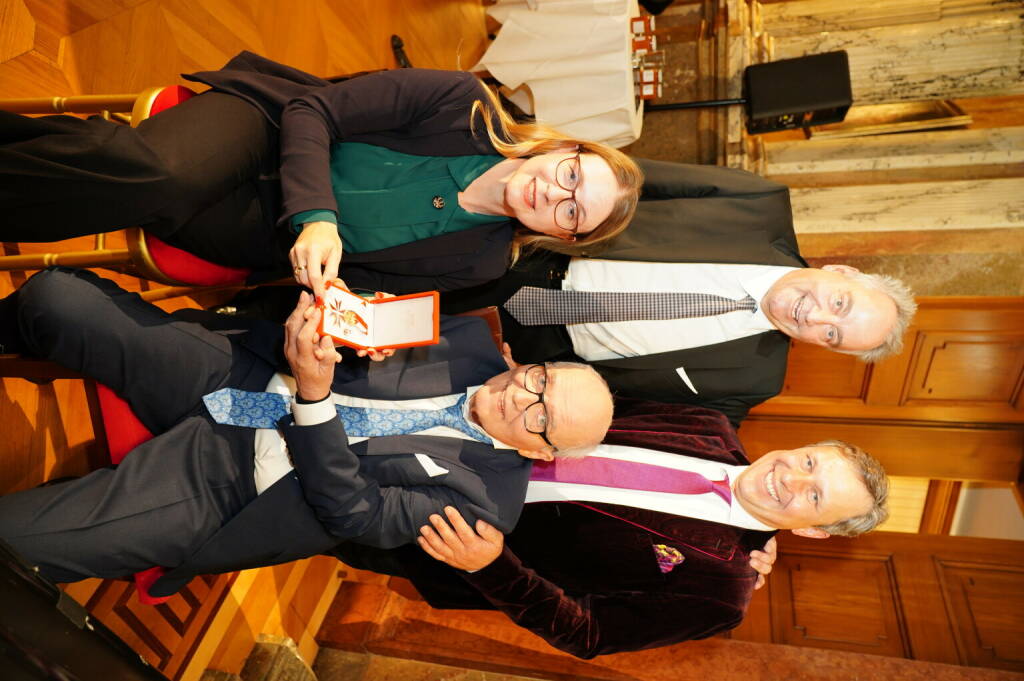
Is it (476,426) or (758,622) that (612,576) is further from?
(758,622)

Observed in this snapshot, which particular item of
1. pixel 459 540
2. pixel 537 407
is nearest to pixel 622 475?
pixel 537 407

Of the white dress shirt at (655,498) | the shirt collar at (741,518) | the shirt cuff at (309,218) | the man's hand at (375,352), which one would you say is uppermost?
the shirt cuff at (309,218)

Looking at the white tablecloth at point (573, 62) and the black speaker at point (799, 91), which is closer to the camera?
the white tablecloth at point (573, 62)

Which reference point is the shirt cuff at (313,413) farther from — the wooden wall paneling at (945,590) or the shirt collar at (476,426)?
the wooden wall paneling at (945,590)

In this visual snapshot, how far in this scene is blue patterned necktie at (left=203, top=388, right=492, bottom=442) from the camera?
1734 mm

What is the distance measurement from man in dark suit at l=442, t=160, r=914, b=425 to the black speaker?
1.36 meters

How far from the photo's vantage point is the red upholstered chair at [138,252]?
1622 millimetres

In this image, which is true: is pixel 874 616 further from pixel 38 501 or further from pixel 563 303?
pixel 38 501

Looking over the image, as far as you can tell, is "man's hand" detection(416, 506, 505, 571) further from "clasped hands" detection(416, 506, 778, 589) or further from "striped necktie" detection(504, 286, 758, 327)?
"striped necktie" detection(504, 286, 758, 327)

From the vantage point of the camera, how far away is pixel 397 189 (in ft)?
6.20

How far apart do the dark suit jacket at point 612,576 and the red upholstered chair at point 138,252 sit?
113cm

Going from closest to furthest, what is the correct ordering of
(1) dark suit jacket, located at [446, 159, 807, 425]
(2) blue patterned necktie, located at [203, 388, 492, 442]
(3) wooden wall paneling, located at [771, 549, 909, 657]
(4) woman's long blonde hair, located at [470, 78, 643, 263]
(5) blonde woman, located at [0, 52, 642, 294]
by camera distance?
(5) blonde woman, located at [0, 52, 642, 294] → (2) blue patterned necktie, located at [203, 388, 492, 442] → (4) woman's long blonde hair, located at [470, 78, 643, 263] → (1) dark suit jacket, located at [446, 159, 807, 425] → (3) wooden wall paneling, located at [771, 549, 909, 657]

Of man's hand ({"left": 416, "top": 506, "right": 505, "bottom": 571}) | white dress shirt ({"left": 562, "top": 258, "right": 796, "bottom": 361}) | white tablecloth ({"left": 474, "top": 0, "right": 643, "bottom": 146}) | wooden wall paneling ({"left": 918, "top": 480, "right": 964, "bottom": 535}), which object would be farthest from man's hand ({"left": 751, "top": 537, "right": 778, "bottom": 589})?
wooden wall paneling ({"left": 918, "top": 480, "right": 964, "bottom": 535})

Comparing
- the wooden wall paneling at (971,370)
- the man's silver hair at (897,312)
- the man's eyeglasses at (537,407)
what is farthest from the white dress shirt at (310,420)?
the wooden wall paneling at (971,370)
